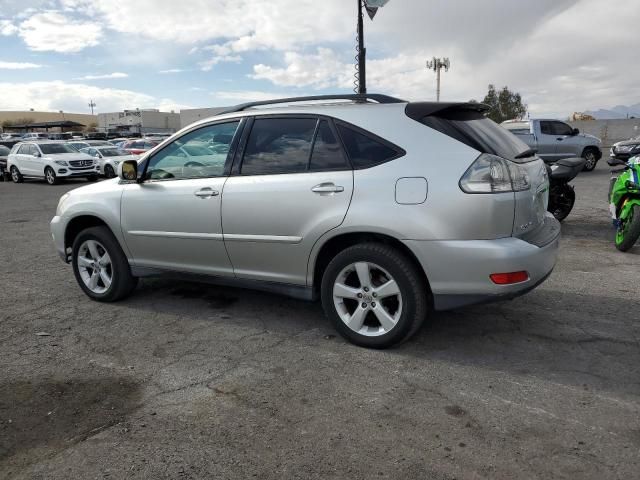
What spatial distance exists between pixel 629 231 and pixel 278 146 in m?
4.71

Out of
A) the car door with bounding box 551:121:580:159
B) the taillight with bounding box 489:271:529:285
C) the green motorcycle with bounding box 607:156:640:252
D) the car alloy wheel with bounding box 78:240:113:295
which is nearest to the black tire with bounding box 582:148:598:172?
the car door with bounding box 551:121:580:159

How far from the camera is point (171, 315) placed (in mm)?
4793

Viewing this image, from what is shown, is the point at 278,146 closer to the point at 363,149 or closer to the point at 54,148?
the point at 363,149

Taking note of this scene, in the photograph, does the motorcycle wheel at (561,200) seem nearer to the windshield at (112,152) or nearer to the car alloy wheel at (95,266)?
the car alloy wheel at (95,266)

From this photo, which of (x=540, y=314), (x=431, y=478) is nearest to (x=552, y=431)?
(x=431, y=478)

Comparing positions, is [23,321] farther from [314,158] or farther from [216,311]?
[314,158]

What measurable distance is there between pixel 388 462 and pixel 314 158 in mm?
2181

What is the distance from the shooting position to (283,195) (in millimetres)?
3941

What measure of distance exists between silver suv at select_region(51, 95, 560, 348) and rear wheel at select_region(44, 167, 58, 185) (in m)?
17.9

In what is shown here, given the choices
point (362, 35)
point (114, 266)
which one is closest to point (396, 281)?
point (114, 266)

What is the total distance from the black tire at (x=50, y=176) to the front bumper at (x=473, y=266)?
2026cm

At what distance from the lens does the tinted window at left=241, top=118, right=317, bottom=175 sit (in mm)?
3992

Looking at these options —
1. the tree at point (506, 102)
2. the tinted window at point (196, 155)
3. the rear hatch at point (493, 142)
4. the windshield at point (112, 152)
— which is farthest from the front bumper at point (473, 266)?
the tree at point (506, 102)

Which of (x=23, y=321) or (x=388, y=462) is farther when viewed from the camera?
(x=23, y=321)
